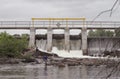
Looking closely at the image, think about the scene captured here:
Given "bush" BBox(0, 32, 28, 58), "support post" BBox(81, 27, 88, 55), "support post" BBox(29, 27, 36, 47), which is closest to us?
"bush" BBox(0, 32, 28, 58)

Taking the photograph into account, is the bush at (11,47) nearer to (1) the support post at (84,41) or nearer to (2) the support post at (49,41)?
(2) the support post at (49,41)

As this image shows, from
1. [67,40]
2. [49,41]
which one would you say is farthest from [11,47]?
[67,40]

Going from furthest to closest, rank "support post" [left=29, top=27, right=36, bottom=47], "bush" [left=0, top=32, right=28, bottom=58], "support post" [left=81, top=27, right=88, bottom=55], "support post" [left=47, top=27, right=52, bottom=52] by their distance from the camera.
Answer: "support post" [left=29, top=27, right=36, bottom=47], "support post" [left=47, top=27, right=52, bottom=52], "support post" [left=81, top=27, right=88, bottom=55], "bush" [left=0, top=32, right=28, bottom=58]

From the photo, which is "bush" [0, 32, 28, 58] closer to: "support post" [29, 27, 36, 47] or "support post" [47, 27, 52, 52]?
"support post" [29, 27, 36, 47]

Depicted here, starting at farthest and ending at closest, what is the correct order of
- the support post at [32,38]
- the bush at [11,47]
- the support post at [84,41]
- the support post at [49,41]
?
the support post at [32,38] → the support post at [49,41] → the support post at [84,41] → the bush at [11,47]

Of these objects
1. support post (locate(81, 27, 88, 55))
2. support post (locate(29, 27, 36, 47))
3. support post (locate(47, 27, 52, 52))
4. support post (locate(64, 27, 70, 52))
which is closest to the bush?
support post (locate(29, 27, 36, 47))

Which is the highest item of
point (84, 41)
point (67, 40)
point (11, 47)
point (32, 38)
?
point (32, 38)

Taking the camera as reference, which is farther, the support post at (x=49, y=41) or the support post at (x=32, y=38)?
the support post at (x=32, y=38)

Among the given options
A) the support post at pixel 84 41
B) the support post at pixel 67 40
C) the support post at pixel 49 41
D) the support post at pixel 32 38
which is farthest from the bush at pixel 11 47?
the support post at pixel 84 41

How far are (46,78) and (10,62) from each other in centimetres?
2757

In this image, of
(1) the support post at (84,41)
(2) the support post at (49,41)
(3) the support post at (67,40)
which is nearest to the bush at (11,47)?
(2) the support post at (49,41)

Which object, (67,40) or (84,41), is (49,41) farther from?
(84,41)

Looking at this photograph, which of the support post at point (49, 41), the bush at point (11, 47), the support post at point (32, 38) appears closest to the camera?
the bush at point (11, 47)

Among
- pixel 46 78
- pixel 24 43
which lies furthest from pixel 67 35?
pixel 46 78
